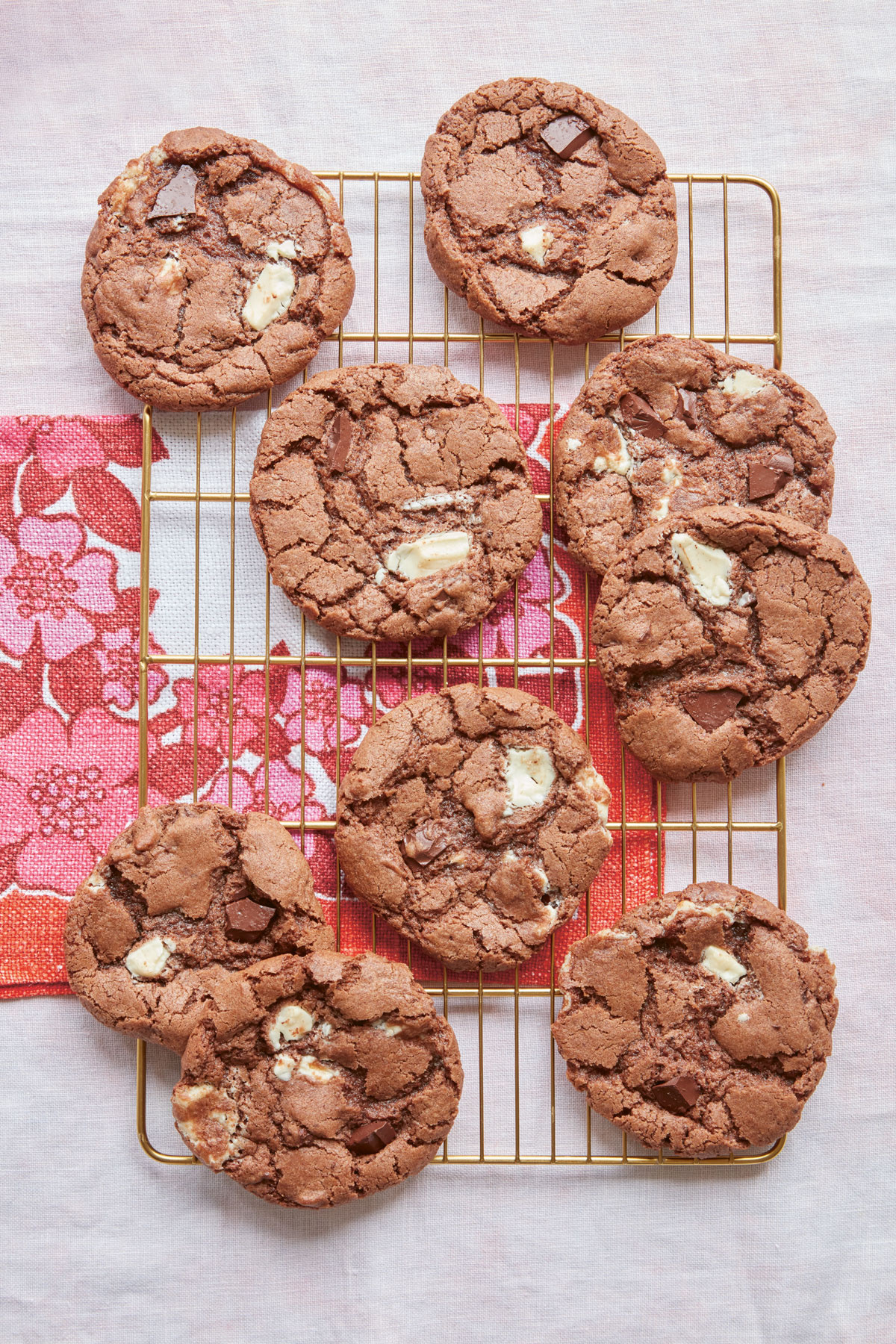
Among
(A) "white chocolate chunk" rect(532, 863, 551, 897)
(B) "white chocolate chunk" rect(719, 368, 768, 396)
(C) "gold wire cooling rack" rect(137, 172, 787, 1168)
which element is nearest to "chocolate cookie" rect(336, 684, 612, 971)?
(A) "white chocolate chunk" rect(532, 863, 551, 897)

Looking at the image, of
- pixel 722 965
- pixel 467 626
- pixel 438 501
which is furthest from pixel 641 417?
pixel 722 965

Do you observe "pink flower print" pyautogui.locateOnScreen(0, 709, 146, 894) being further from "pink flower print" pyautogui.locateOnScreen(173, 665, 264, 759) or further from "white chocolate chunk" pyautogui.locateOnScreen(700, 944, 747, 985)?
"white chocolate chunk" pyautogui.locateOnScreen(700, 944, 747, 985)

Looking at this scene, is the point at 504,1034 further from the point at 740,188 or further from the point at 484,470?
the point at 740,188

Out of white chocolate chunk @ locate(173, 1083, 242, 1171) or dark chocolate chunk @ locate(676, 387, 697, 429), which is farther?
dark chocolate chunk @ locate(676, 387, 697, 429)

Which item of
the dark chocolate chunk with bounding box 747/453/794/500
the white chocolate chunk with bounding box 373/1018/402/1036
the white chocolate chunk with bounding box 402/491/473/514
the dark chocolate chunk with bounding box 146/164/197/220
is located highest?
the dark chocolate chunk with bounding box 146/164/197/220

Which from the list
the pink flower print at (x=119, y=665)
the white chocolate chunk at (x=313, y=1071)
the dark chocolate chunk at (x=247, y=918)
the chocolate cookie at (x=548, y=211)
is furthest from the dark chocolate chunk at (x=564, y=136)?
the white chocolate chunk at (x=313, y=1071)

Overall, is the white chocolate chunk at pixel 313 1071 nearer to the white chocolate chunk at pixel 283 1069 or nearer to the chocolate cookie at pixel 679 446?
the white chocolate chunk at pixel 283 1069
